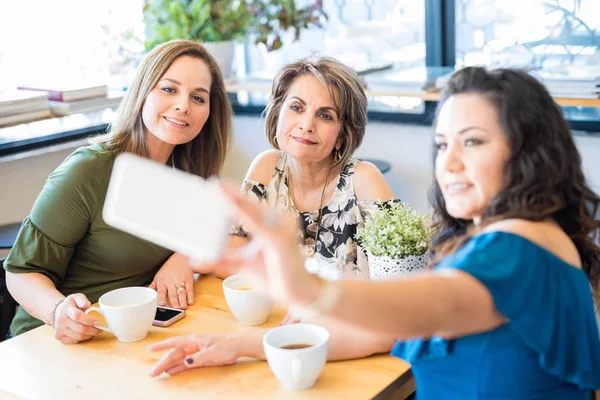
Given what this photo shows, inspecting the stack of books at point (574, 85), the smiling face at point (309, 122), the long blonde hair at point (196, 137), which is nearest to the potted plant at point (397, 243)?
the smiling face at point (309, 122)

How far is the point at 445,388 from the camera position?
114 centimetres

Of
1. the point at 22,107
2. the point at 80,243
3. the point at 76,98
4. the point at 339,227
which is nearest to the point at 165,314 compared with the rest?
the point at 80,243

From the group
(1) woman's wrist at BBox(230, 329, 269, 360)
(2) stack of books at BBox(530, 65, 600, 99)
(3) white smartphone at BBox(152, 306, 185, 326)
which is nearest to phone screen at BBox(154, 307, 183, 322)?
(3) white smartphone at BBox(152, 306, 185, 326)

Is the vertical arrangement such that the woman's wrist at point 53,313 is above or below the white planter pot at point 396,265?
below

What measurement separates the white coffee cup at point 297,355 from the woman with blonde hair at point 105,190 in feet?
1.47

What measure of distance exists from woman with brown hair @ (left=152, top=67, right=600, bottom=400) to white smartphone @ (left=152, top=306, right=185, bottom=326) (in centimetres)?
53

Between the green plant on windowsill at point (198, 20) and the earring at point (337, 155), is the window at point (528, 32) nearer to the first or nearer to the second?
the green plant on windowsill at point (198, 20)

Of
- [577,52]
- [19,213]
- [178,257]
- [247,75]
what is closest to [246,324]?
[178,257]

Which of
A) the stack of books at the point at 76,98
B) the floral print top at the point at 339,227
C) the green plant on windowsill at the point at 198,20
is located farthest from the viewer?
the green plant on windowsill at the point at 198,20

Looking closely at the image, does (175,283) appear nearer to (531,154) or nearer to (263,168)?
(263,168)

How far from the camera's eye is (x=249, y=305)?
1491mm

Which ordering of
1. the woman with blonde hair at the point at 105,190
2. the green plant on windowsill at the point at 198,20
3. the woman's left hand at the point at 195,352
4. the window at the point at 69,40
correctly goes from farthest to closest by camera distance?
the green plant on windowsill at the point at 198,20, the window at the point at 69,40, the woman with blonde hair at the point at 105,190, the woman's left hand at the point at 195,352

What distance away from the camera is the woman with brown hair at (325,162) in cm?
195

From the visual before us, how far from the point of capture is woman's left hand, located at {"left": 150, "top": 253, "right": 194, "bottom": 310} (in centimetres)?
166
